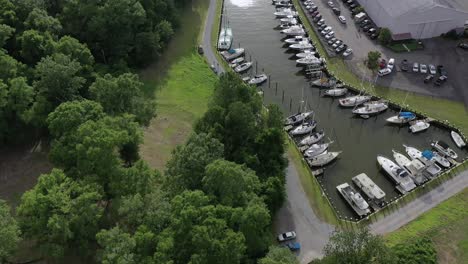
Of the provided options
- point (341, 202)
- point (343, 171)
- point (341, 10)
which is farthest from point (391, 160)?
point (341, 10)

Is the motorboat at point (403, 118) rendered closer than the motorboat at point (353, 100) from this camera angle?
Yes

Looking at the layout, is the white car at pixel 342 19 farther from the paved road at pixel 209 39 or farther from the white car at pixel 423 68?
the paved road at pixel 209 39

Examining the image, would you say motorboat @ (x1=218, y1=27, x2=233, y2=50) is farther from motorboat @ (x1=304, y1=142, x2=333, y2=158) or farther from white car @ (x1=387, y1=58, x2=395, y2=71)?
white car @ (x1=387, y1=58, x2=395, y2=71)

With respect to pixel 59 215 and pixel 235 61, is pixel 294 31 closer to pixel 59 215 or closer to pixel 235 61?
pixel 235 61

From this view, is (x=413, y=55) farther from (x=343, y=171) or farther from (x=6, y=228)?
(x=6, y=228)

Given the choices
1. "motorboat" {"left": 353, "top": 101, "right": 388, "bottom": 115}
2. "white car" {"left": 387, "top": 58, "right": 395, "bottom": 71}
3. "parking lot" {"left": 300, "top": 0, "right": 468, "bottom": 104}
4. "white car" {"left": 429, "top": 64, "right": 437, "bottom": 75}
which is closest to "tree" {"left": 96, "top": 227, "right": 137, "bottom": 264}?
"motorboat" {"left": 353, "top": 101, "right": 388, "bottom": 115}

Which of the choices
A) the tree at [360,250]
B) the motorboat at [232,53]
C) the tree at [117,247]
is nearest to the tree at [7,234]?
the tree at [117,247]
